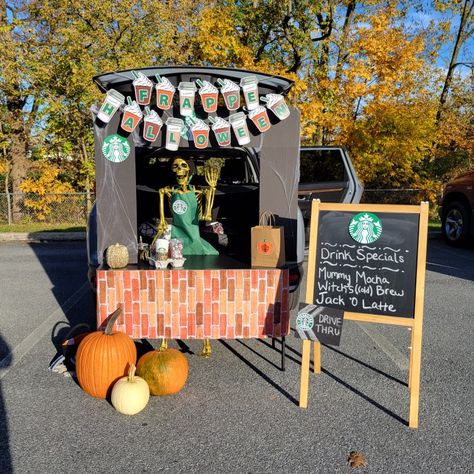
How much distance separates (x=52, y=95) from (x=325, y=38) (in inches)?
324

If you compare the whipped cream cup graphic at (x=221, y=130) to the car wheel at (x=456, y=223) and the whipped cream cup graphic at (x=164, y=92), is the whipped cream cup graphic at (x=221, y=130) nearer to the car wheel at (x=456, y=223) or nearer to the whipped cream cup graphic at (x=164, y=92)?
the whipped cream cup graphic at (x=164, y=92)

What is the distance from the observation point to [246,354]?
4328mm

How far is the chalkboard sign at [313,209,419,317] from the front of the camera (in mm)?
3264

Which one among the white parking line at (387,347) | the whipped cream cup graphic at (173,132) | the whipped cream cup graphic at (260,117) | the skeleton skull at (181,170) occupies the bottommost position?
the white parking line at (387,347)

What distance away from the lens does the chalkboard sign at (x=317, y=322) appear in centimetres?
331

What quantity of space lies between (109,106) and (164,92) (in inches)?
18.7

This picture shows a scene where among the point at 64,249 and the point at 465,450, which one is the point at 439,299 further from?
the point at 64,249

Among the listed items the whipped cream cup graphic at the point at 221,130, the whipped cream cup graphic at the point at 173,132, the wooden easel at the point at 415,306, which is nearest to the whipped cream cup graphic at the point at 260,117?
the whipped cream cup graphic at the point at 221,130

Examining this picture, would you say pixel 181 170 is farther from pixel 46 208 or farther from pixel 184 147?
pixel 46 208

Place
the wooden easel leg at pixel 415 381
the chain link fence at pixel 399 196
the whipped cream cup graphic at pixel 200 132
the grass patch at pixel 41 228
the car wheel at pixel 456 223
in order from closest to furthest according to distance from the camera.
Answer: the wooden easel leg at pixel 415 381
the whipped cream cup graphic at pixel 200 132
the car wheel at pixel 456 223
the grass patch at pixel 41 228
the chain link fence at pixel 399 196

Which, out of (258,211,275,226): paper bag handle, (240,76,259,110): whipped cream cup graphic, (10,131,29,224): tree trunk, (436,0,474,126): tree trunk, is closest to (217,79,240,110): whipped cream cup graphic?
(240,76,259,110): whipped cream cup graphic

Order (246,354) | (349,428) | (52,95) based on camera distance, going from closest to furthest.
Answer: (349,428)
(246,354)
(52,95)

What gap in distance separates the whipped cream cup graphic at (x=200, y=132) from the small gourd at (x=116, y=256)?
3.68 feet

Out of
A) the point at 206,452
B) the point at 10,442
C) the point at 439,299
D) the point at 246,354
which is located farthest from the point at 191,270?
the point at 439,299
